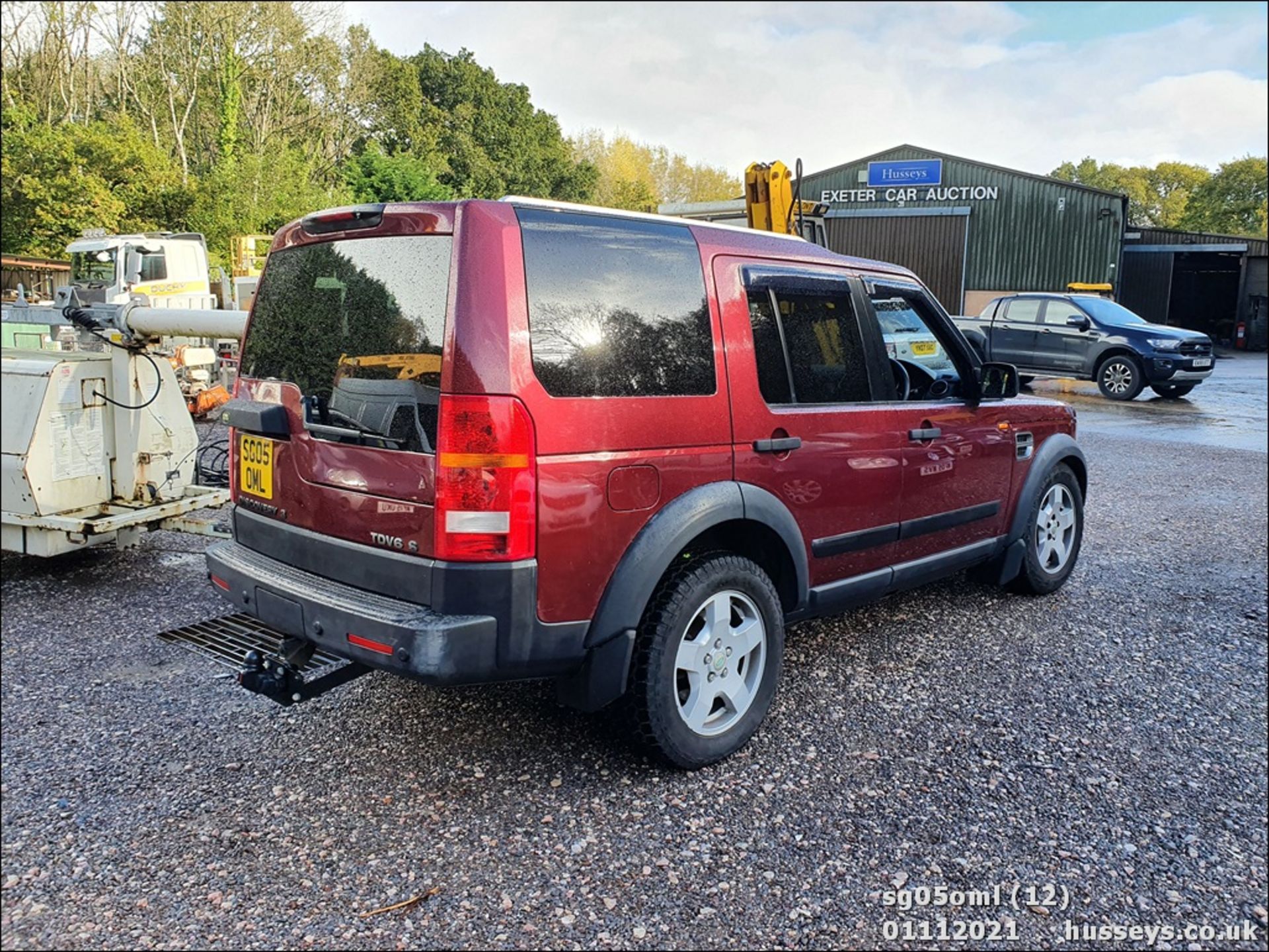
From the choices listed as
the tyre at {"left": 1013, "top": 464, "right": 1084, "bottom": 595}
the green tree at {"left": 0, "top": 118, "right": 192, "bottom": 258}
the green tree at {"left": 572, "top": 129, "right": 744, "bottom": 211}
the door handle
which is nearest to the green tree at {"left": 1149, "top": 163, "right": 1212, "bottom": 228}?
the green tree at {"left": 572, "top": 129, "right": 744, "bottom": 211}

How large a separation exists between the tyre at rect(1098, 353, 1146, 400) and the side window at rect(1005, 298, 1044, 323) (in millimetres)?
1446

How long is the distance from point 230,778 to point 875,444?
2.71m

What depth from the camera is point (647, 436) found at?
2.89 meters

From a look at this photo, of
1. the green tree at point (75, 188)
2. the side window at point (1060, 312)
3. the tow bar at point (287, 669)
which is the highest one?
the green tree at point (75, 188)

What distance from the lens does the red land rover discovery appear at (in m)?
2.58

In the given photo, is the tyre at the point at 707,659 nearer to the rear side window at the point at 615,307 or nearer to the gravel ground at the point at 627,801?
the gravel ground at the point at 627,801

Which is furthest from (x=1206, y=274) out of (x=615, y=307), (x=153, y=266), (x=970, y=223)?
(x=615, y=307)

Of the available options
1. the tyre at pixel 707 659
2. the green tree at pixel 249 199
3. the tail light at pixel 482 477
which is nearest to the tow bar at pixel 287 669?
the tail light at pixel 482 477

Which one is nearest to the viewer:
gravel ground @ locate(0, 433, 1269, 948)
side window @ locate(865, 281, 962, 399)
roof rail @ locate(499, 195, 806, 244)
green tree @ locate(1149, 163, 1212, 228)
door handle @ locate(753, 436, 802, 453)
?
gravel ground @ locate(0, 433, 1269, 948)

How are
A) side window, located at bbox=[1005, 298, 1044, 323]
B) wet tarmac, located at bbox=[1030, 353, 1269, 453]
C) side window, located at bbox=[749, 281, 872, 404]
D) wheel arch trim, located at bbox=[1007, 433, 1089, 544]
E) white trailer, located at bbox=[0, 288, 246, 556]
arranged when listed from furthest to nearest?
side window, located at bbox=[1005, 298, 1044, 323], wet tarmac, located at bbox=[1030, 353, 1269, 453], white trailer, located at bbox=[0, 288, 246, 556], wheel arch trim, located at bbox=[1007, 433, 1089, 544], side window, located at bbox=[749, 281, 872, 404]

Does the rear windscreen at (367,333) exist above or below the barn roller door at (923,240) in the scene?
below

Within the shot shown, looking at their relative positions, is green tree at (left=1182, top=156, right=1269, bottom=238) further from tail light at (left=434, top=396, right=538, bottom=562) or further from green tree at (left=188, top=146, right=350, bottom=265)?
tail light at (left=434, top=396, right=538, bottom=562)

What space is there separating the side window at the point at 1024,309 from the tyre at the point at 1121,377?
4.74ft

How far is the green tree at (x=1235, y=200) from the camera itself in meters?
53.2
